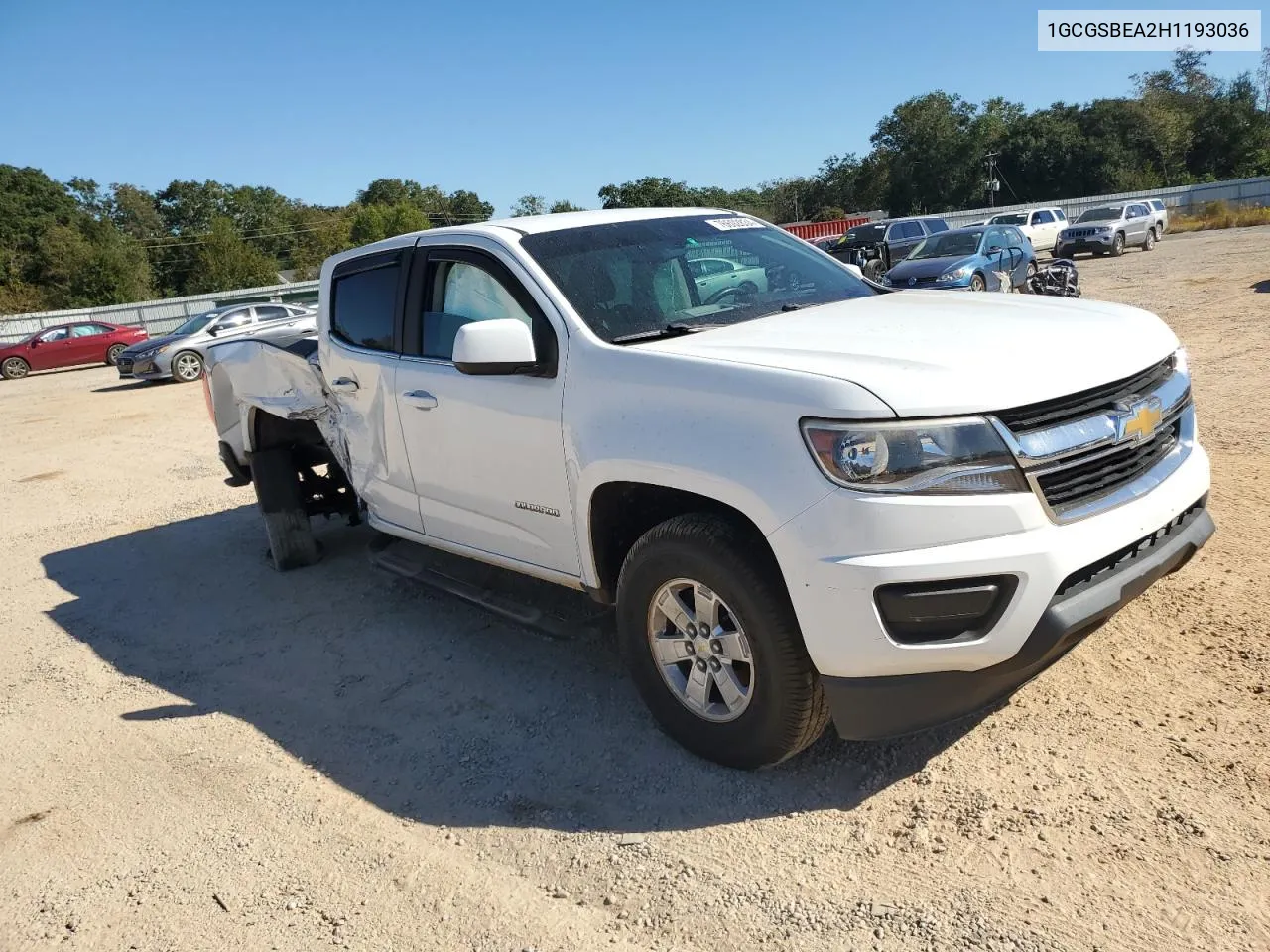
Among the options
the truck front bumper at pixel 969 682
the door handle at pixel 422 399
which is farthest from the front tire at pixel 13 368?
the truck front bumper at pixel 969 682

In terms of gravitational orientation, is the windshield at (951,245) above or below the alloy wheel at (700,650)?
above

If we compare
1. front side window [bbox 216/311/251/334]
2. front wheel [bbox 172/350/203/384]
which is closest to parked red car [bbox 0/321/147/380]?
front side window [bbox 216/311/251/334]

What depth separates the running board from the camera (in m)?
4.11

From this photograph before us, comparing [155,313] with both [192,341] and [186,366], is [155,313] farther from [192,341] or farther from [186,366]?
[186,366]

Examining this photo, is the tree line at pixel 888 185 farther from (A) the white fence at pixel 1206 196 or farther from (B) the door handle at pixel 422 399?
(B) the door handle at pixel 422 399

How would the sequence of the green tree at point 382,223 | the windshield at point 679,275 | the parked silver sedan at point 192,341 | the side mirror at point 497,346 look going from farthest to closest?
the green tree at point 382,223 < the parked silver sedan at point 192,341 < the windshield at point 679,275 < the side mirror at point 497,346

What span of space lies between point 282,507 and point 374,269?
2065mm

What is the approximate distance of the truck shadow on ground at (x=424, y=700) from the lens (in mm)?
3225

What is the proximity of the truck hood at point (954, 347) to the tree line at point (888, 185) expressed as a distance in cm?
5675

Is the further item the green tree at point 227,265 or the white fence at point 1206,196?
the green tree at point 227,265

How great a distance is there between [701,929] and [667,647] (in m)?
0.97

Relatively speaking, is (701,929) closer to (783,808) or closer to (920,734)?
(783,808)

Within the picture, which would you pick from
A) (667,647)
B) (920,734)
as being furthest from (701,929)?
(920,734)

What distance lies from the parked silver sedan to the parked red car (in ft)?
23.7
